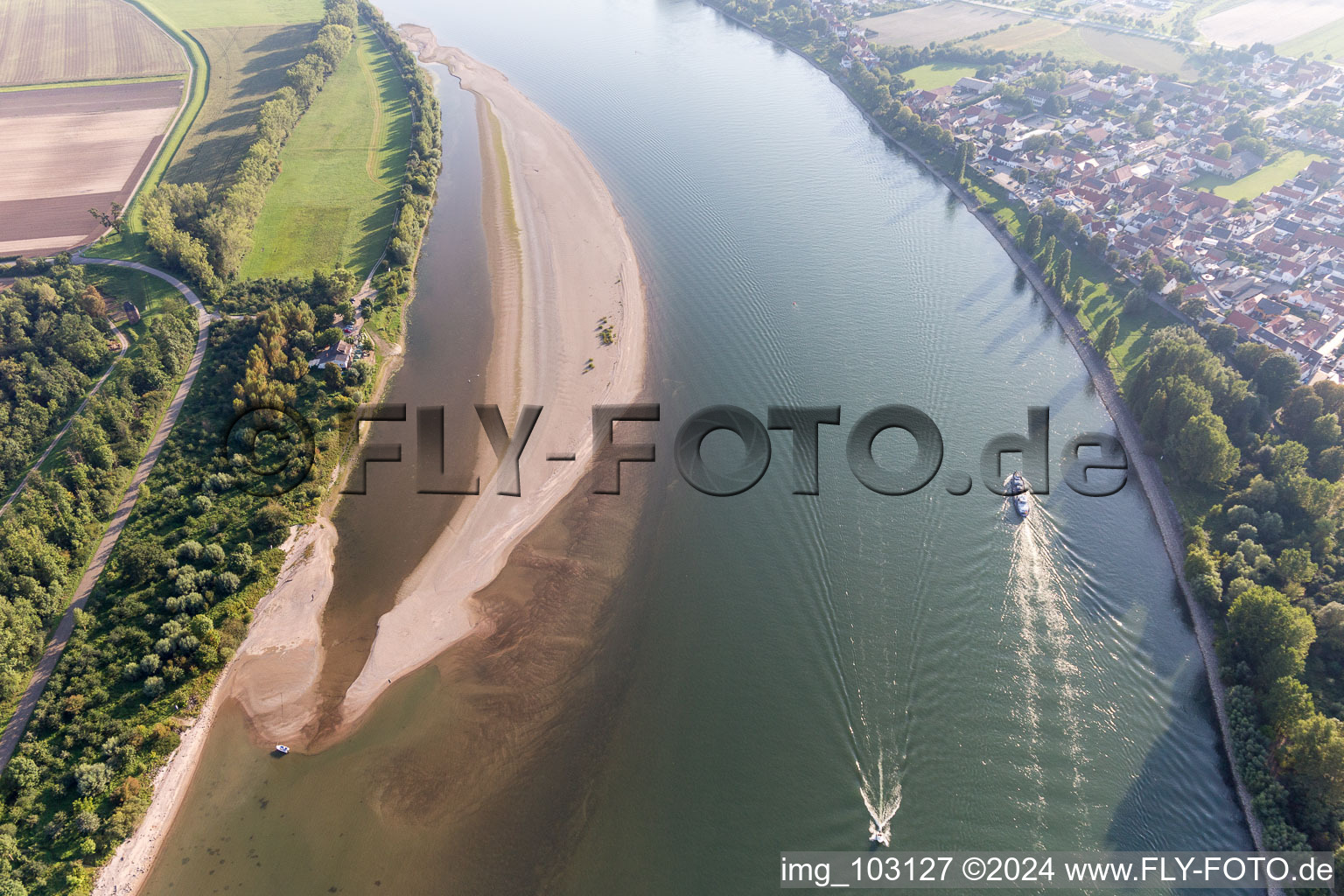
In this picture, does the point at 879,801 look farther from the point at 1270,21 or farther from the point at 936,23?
the point at 1270,21

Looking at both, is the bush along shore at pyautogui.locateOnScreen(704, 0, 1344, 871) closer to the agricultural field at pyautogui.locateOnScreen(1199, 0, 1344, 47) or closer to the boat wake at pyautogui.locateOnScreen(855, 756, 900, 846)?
the boat wake at pyautogui.locateOnScreen(855, 756, 900, 846)

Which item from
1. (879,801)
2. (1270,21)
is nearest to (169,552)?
Answer: (879,801)

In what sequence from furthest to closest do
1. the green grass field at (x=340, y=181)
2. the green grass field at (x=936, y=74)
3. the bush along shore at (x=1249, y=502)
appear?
1. the green grass field at (x=936, y=74)
2. the green grass field at (x=340, y=181)
3. the bush along shore at (x=1249, y=502)

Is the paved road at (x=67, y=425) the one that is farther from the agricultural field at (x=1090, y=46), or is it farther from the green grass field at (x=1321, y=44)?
the green grass field at (x=1321, y=44)

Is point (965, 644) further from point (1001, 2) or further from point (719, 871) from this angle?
point (1001, 2)

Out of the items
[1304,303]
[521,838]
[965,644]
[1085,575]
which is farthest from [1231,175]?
[521,838]

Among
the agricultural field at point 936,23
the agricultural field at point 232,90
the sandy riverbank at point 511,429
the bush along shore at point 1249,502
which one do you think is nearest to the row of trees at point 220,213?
the agricultural field at point 232,90
